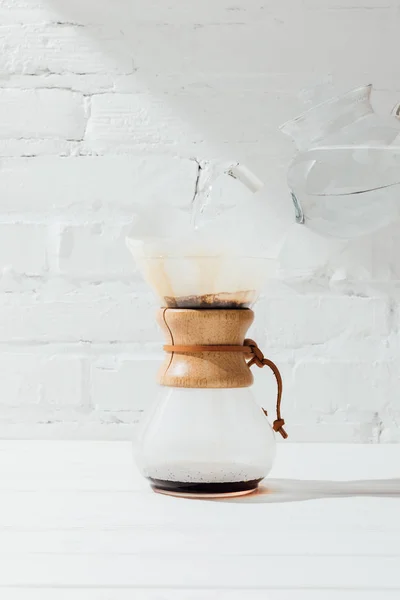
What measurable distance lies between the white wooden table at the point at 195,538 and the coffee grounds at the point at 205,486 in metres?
0.01

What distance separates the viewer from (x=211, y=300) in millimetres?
751


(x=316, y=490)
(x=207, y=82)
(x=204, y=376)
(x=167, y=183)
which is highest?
(x=207, y=82)

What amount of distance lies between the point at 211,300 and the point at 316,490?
0.21 meters

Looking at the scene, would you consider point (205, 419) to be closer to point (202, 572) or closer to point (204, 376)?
point (204, 376)

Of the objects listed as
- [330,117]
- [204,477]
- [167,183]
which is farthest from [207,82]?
[204,477]

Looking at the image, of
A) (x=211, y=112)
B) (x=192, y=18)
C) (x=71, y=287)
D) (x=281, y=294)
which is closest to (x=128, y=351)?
(x=71, y=287)

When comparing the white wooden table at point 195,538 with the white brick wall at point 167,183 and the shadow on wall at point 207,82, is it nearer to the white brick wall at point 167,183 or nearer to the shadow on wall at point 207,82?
the white brick wall at point 167,183

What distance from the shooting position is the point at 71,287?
1381 mm

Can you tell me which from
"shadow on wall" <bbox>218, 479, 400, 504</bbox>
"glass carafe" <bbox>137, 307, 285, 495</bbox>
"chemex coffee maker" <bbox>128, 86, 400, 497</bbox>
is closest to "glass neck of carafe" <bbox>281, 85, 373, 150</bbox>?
"chemex coffee maker" <bbox>128, 86, 400, 497</bbox>

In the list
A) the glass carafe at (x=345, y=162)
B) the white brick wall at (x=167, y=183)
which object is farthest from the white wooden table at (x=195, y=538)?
the white brick wall at (x=167, y=183)

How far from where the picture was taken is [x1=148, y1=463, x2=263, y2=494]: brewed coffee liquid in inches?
28.5

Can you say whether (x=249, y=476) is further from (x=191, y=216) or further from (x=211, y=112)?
(x=211, y=112)

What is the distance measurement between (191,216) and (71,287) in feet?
2.08

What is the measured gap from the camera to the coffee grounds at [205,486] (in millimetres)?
729
